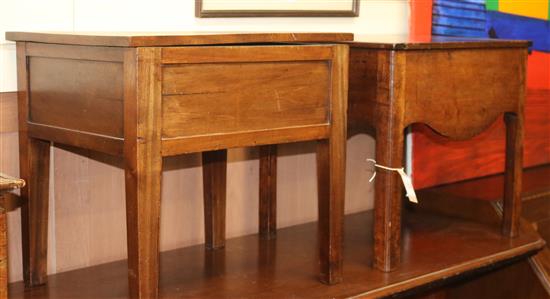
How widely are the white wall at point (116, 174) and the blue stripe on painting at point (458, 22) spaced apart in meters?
0.33

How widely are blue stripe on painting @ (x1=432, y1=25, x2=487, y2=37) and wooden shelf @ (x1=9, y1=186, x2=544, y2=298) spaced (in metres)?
0.57

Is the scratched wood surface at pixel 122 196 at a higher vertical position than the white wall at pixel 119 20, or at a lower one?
lower

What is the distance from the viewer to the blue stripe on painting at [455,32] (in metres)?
2.87

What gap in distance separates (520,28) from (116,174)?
70.0 inches

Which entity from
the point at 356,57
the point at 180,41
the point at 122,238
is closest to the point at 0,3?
the point at 180,41

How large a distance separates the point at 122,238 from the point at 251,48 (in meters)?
0.75

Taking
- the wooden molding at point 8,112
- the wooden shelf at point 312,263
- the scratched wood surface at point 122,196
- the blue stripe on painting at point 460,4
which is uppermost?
the blue stripe on painting at point 460,4

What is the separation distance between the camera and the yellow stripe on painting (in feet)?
10.2

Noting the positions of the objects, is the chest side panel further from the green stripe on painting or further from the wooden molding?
the green stripe on painting

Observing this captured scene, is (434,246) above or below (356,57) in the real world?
below

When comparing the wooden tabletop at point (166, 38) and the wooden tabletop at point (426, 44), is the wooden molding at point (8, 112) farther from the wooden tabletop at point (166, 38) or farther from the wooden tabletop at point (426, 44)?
the wooden tabletop at point (426, 44)

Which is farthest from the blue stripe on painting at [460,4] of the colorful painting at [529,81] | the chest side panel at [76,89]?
the chest side panel at [76,89]

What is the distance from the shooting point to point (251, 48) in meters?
1.74

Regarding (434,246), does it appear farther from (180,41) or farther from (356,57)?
(180,41)
